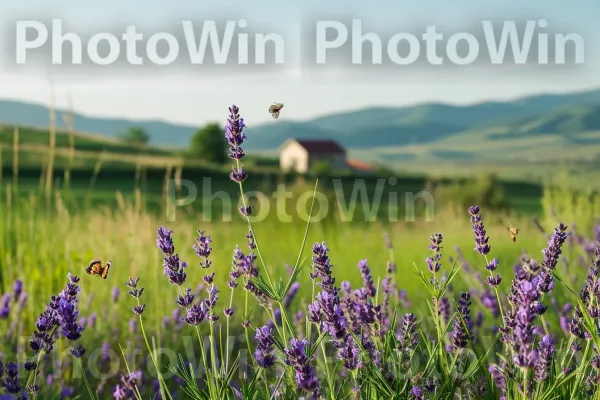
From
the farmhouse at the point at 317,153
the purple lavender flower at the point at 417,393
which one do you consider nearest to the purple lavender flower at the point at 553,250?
the purple lavender flower at the point at 417,393

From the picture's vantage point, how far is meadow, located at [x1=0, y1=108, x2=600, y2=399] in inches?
88.9

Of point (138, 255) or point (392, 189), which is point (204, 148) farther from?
point (138, 255)

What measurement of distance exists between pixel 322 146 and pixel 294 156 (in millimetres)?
3150

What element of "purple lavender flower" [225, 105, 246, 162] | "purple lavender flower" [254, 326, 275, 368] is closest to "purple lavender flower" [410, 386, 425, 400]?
"purple lavender flower" [254, 326, 275, 368]

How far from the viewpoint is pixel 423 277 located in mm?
2324

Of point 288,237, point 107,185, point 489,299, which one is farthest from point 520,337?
point 107,185

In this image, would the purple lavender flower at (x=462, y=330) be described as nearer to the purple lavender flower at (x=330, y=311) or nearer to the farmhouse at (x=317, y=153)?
the purple lavender flower at (x=330, y=311)

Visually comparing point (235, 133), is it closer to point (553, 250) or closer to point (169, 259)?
point (169, 259)

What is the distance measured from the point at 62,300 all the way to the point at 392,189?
1498 inches

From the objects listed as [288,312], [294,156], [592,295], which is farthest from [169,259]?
[294,156]

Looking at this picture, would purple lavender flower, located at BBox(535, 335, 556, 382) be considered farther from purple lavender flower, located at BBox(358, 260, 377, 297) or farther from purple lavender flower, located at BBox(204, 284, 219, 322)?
purple lavender flower, located at BBox(204, 284, 219, 322)

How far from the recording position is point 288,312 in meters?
5.35

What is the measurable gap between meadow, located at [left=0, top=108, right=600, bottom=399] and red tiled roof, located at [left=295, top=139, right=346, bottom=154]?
4885 centimetres

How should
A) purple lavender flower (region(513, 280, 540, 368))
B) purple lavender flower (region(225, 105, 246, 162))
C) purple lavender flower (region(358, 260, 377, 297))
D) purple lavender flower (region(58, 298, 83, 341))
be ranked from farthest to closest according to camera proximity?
1. purple lavender flower (region(358, 260, 377, 297))
2. purple lavender flower (region(225, 105, 246, 162))
3. purple lavender flower (region(58, 298, 83, 341))
4. purple lavender flower (region(513, 280, 540, 368))
